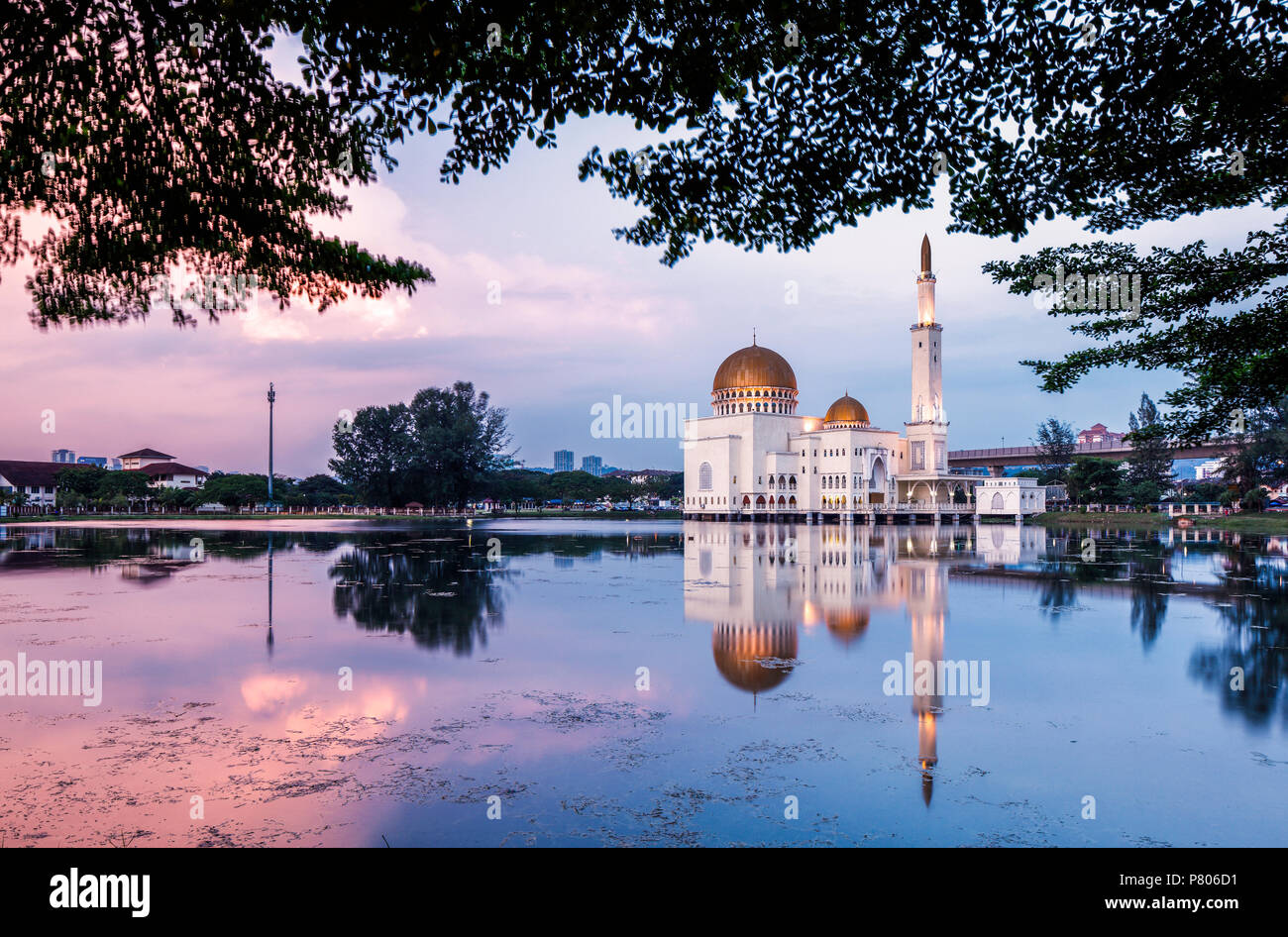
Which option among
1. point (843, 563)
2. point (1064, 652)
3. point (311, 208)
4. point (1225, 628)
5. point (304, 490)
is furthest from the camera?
point (304, 490)

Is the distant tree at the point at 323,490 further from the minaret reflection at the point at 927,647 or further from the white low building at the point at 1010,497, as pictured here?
the minaret reflection at the point at 927,647

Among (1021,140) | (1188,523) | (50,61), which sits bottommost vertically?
(1188,523)

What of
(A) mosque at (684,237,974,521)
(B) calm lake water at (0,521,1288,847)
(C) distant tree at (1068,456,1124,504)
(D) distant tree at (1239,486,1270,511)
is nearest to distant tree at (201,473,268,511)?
(A) mosque at (684,237,974,521)

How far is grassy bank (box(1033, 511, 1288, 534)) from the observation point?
161 ft

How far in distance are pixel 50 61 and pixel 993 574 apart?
68.2 feet

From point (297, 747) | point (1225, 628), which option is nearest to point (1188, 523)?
point (1225, 628)

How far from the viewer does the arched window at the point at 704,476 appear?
251 ft

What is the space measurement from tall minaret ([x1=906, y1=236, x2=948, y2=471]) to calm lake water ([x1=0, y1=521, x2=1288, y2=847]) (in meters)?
56.1

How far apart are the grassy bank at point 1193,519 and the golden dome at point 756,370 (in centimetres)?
2540

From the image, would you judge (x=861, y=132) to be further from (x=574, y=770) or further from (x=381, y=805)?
(x=381, y=805)

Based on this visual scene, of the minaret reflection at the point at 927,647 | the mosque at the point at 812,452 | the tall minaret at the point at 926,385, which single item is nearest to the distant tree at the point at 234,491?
the mosque at the point at 812,452

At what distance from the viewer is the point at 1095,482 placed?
67750 mm

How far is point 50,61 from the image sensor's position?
5.89 meters

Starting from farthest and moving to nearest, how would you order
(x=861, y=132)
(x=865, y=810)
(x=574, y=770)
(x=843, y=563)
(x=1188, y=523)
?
(x=1188, y=523) → (x=843, y=563) → (x=861, y=132) → (x=574, y=770) → (x=865, y=810)
